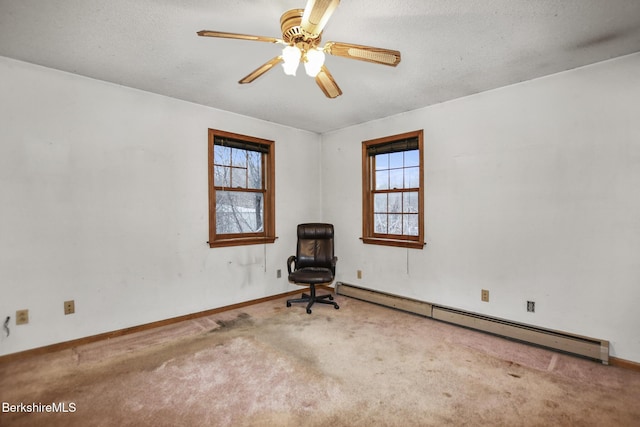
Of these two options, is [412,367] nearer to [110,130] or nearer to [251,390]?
[251,390]

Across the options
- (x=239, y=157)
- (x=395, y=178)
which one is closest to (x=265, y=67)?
(x=239, y=157)

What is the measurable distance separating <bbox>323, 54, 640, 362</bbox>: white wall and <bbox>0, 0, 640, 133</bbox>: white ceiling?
291 millimetres

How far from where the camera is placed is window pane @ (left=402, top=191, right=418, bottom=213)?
3.86 metres

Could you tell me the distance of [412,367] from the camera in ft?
7.89

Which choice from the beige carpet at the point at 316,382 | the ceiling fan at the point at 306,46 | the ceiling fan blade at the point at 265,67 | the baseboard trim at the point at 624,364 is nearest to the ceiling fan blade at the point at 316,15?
the ceiling fan at the point at 306,46

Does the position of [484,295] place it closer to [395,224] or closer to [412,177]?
[395,224]

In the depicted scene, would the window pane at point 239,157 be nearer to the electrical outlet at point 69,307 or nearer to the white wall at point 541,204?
the white wall at point 541,204

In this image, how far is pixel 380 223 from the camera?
427 centimetres

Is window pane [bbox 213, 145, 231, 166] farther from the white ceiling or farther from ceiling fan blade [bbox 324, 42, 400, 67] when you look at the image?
ceiling fan blade [bbox 324, 42, 400, 67]

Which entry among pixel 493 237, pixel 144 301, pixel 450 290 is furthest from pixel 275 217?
pixel 493 237

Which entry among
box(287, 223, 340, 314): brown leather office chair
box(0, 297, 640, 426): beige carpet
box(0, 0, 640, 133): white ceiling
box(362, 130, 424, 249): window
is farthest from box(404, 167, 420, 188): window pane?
box(0, 297, 640, 426): beige carpet

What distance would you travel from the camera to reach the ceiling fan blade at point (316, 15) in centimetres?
134

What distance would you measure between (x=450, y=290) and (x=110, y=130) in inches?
159

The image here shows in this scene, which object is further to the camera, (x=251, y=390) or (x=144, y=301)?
(x=144, y=301)
